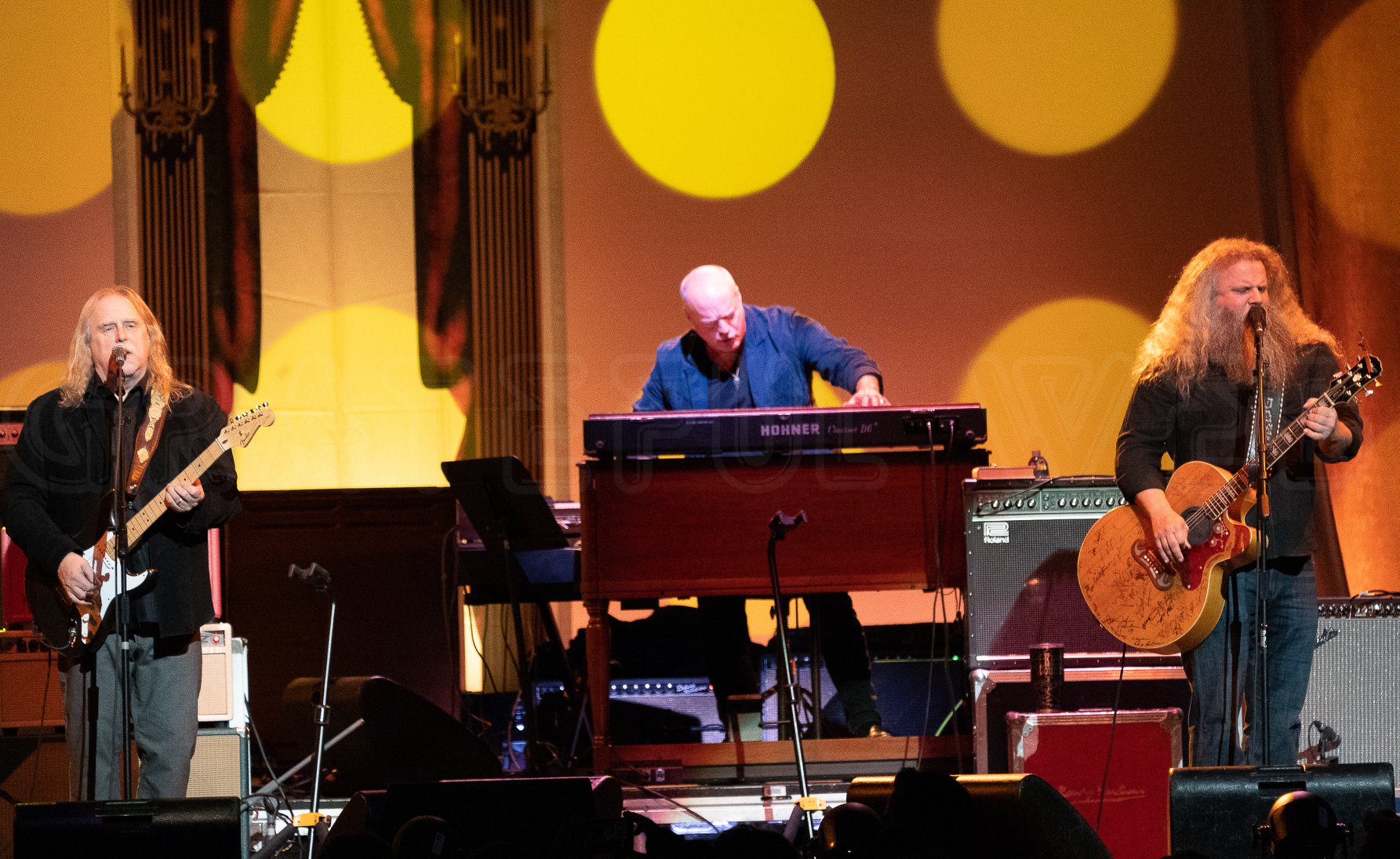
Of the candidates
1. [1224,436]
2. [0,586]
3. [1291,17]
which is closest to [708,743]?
[1224,436]

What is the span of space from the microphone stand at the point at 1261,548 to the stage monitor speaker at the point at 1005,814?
99 centimetres

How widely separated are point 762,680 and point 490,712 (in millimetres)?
1954

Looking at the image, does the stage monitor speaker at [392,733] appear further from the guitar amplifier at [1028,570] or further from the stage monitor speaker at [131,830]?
the guitar amplifier at [1028,570]

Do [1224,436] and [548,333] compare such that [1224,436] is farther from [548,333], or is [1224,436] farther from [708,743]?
[548,333]

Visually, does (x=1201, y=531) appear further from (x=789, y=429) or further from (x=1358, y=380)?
(x=789, y=429)

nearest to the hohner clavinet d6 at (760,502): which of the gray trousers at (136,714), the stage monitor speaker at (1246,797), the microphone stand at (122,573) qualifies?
the gray trousers at (136,714)

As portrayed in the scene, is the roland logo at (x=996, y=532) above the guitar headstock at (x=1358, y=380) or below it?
below

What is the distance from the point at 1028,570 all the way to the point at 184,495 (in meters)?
2.72

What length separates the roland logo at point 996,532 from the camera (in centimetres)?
468

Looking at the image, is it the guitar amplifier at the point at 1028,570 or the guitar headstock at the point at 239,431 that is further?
the guitar amplifier at the point at 1028,570

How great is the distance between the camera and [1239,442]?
3898 millimetres

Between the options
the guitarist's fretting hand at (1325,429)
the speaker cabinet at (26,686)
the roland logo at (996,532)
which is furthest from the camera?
the speaker cabinet at (26,686)

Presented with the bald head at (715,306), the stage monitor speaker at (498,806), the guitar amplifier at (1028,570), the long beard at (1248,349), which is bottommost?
the stage monitor speaker at (498,806)

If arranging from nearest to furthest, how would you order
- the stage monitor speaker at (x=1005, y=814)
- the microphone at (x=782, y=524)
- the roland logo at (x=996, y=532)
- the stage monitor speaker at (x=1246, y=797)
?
the stage monitor speaker at (x=1005, y=814) → the stage monitor speaker at (x=1246, y=797) → the microphone at (x=782, y=524) → the roland logo at (x=996, y=532)
